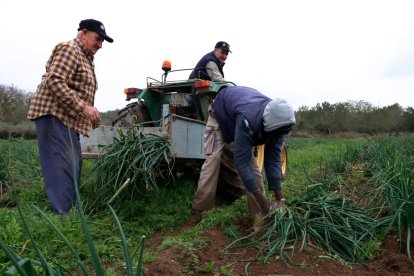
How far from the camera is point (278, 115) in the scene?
3.09 metres

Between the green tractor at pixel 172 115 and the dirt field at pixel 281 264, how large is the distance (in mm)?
1435

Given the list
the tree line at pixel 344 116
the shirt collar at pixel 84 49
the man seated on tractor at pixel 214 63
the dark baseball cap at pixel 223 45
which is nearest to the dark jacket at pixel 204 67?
the man seated on tractor at pixel 214 63

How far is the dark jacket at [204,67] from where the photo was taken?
5375 millimetres

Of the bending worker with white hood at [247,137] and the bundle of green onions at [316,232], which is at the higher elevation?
the bending worker with white hood at [247,137]

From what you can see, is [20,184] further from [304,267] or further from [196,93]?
[304,267]

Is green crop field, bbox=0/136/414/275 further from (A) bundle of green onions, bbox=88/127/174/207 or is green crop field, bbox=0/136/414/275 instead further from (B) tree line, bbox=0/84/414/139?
(B) tree line, bbox=0/84/414/139

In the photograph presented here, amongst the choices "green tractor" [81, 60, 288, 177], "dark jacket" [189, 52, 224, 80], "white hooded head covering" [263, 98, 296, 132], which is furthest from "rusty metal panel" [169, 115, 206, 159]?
"white hooded head covering" [263, 98, 296, 132]

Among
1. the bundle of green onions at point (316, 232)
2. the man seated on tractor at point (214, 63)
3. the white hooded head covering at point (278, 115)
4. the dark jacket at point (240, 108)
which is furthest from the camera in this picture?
the man seated on tractor at point (214, 63)

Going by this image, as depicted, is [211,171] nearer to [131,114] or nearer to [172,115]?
[172,115]

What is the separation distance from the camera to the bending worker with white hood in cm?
318

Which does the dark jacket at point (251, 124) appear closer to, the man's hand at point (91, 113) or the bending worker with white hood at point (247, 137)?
the bending worker with white hood at point (247, 137)

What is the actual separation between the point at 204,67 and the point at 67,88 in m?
2.26

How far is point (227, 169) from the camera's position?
4.73 m

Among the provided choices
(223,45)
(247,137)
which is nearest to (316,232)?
(247,137)
